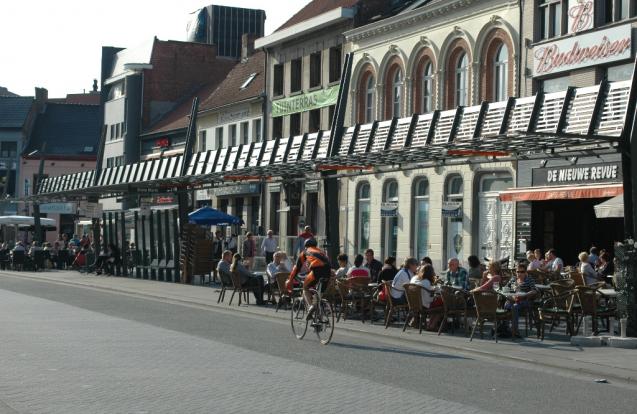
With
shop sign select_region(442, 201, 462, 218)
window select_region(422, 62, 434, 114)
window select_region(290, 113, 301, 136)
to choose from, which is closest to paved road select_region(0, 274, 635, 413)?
shop sign select_region(442, 201, 462, 218)

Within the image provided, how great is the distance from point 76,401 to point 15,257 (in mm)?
46366

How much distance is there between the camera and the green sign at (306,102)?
54.6 m

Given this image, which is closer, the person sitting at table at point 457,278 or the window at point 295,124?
the person sitting at table at point 457,278

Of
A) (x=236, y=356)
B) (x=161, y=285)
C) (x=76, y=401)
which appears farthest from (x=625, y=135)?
(x=161, y=285)

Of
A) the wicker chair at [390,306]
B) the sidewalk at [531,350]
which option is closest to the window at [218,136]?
the sidewalk at [531,350]

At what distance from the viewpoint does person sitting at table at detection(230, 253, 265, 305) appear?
29812 millimetres

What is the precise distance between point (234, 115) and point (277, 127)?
17.6ft

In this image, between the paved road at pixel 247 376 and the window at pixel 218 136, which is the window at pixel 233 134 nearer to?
the window at pixel 218 136

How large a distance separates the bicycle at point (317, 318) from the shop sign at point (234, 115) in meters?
43.5

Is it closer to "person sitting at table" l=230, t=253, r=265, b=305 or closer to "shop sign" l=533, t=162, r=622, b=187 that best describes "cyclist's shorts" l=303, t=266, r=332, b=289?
"person sitting at table" l=230, t=253, r=265, b=305

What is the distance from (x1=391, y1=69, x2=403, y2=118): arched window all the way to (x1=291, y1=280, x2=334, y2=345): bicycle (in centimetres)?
2955

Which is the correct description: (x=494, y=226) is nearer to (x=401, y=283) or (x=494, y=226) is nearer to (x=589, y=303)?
(x=401, y=283)

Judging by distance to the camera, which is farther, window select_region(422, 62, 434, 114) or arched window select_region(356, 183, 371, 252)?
arched window select_region(356, 183, 371, 252)

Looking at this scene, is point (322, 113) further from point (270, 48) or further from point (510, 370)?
point (510, 370)
